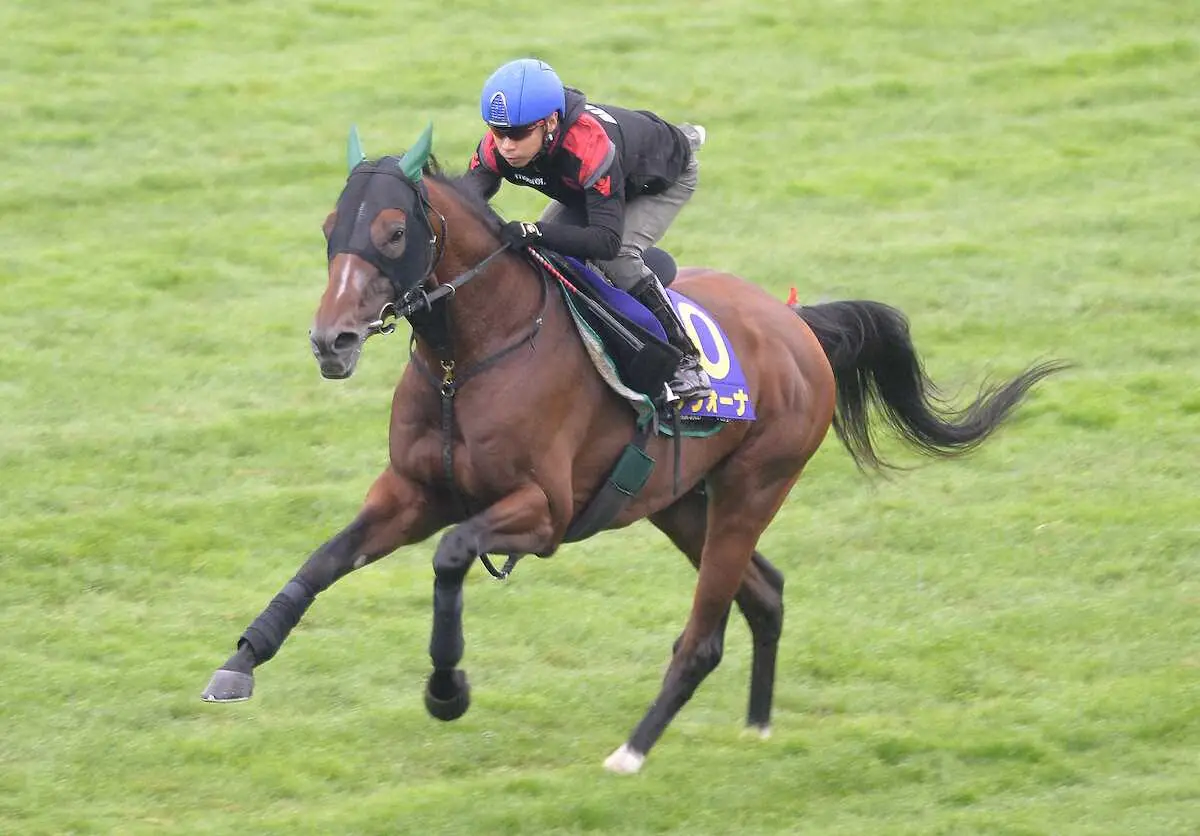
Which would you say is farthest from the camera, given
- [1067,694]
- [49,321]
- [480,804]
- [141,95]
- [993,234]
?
[141,95]

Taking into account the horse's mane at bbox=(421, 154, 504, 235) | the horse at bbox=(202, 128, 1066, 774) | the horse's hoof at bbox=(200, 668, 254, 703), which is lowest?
the horse's hoof at bbox=(200, 668, 254, 703)

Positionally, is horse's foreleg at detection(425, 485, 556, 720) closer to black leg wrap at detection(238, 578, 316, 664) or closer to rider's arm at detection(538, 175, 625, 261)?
black leg wrap at detection(238, 578, 316, 664)

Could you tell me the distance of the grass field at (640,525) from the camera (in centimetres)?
773

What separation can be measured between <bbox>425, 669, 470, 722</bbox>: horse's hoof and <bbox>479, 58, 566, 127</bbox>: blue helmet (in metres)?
2.07

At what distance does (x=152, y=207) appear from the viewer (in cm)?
1530

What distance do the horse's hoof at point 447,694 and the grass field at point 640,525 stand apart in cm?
40

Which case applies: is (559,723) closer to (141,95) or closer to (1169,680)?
(1169,680)

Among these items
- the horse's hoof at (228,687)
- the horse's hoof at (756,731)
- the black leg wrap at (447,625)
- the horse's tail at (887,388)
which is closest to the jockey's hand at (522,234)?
the black leg wrap at (447,625)

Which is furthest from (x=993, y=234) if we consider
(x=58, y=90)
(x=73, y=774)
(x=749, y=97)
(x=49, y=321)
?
(x=73, y=774)

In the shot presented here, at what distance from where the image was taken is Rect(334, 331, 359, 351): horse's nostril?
6.15m

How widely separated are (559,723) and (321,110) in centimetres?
1003

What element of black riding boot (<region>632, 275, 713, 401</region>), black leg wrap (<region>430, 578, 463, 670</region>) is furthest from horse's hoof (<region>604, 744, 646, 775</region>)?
black riding boot (<region>632, 275, 713, 401</region>)

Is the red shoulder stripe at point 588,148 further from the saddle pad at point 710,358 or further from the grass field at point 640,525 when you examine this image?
the grass field at point 640,525

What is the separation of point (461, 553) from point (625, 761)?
1547 millimetres
